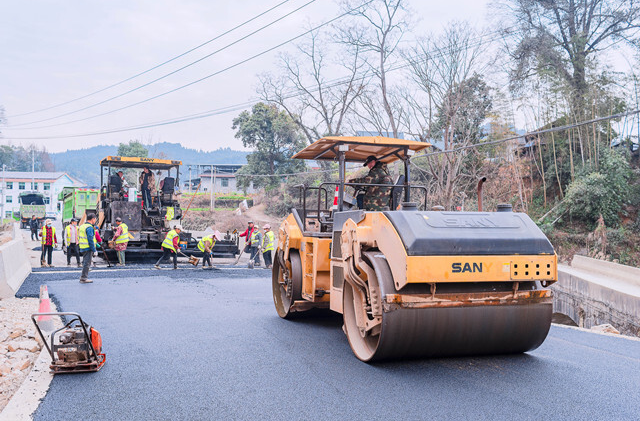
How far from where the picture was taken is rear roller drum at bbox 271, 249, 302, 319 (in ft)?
21.7

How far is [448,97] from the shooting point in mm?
19750

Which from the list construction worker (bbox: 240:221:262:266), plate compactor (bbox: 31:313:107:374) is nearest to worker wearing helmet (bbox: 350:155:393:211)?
plate compactor (bbox: 31:313:107:374)

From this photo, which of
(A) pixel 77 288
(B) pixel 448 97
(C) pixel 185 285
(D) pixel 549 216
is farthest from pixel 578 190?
(A) pixel 77 288

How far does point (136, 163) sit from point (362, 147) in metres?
10.7

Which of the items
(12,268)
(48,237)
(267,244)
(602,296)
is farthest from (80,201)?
(602,296)

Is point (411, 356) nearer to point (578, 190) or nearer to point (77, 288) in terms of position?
point (77, 288)

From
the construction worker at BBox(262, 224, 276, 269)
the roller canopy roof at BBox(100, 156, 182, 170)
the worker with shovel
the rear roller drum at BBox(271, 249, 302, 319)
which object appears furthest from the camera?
the worker with shovel

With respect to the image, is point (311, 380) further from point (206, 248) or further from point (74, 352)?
point (206, 248)

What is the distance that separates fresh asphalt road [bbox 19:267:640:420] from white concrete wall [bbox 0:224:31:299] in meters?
3.28

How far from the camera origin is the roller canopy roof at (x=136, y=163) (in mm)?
15203

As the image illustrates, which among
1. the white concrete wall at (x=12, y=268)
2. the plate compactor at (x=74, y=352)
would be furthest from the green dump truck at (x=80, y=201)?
the plate compactor at (x=74, y=352)

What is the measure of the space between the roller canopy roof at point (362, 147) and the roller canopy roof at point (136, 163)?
9567 mm

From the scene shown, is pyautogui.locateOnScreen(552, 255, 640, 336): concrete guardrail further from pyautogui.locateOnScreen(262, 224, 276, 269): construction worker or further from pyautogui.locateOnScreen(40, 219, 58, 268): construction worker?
pyautogui.locateOnScreen(40, 219, 58, 268): construction worker

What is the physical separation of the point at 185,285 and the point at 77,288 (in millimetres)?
1983
